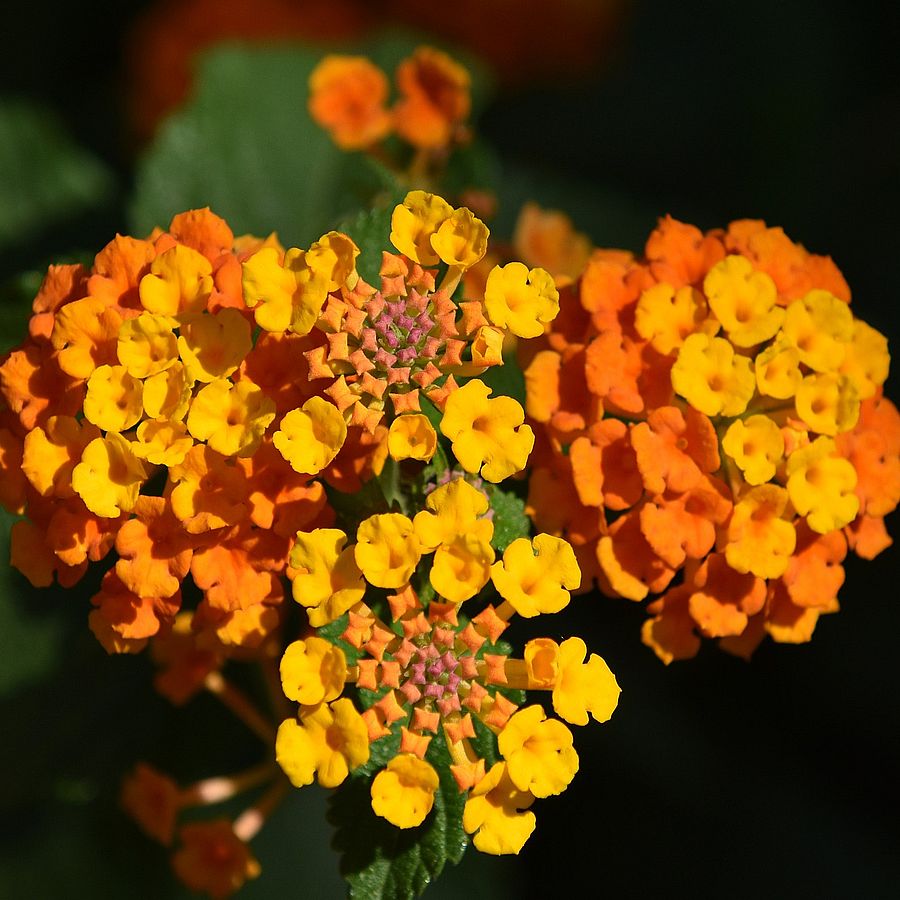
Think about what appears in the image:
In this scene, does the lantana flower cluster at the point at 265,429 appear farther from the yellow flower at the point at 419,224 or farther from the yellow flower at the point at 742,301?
the yellow flower at the point at 742,301

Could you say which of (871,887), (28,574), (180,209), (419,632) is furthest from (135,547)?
(871,887)

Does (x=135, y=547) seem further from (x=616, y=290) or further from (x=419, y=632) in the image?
(x=616, y=290)

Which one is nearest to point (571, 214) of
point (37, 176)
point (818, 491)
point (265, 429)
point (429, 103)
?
point (429, 103)

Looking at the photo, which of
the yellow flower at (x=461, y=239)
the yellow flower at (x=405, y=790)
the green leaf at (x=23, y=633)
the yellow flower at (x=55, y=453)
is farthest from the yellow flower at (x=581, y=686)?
the green leaf at (x=23, y=633)

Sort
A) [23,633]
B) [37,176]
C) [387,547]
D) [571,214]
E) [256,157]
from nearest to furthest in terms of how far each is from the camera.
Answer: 1. [387,547]
2. [23,633]
3. [256,157]
4. [37,176]
5. [571,214]

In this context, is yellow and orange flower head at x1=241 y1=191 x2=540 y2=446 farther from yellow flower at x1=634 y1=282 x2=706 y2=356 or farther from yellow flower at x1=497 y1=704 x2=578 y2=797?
yellow flower at x1=497 y1=704 x2=578 y2=797

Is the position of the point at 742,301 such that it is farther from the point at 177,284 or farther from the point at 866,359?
the point at 177,284
